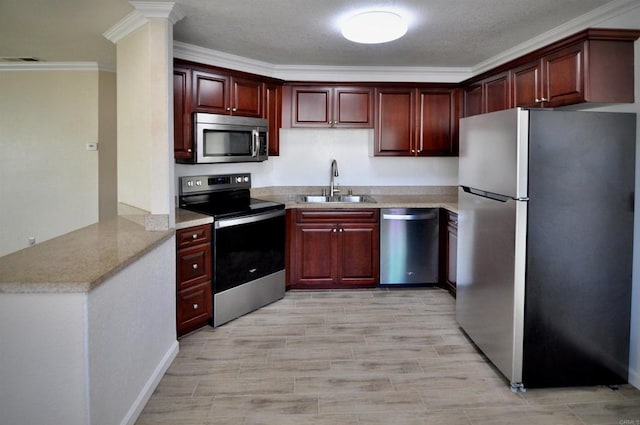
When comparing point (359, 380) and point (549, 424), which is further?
point (359, 380)

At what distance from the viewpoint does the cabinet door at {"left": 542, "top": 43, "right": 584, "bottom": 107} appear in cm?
271

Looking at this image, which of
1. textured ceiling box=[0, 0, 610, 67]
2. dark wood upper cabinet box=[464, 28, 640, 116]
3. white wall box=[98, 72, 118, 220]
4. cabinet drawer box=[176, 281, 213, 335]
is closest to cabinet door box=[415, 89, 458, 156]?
textured ceiling box=[0, 0, 610, 67]

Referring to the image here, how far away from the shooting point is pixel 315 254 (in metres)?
4.26

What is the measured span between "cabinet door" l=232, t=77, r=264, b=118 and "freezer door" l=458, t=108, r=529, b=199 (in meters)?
1.92

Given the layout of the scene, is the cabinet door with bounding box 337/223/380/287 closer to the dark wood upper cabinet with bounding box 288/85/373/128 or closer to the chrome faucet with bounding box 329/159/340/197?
the chrome faucet with bounding box 329/159/340/197

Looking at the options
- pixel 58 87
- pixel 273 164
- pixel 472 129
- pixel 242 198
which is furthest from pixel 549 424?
pixel 58 87

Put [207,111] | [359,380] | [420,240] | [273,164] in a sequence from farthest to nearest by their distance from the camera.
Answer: [273,164], [420,240], [207,111], [359,380]

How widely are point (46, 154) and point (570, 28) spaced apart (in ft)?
16.7

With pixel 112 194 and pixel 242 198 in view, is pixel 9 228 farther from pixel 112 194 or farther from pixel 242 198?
pixel 242 198

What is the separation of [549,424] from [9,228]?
17.8 feet

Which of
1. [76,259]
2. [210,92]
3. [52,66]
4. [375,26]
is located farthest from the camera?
[52,66]

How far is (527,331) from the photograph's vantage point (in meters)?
2.46

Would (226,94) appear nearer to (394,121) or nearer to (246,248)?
(246,248)

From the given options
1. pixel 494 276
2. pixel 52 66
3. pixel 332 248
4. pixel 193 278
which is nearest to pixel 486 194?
pixel 494 276
